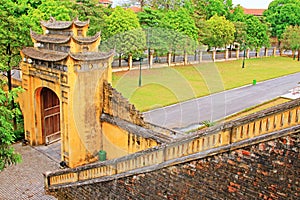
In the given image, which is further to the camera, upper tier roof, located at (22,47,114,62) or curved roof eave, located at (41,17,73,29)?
curved roof eave, located at (41,17,73,29)

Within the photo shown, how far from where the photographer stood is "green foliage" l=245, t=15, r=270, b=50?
154 feet

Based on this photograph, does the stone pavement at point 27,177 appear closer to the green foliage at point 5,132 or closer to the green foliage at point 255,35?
the green foliage at point 5,132

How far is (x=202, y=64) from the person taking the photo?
42312mm

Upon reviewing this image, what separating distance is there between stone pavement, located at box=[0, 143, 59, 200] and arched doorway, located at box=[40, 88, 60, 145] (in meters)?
0.97

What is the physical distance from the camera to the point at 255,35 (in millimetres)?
47562

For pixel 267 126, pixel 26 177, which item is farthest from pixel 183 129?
pixel 267 126

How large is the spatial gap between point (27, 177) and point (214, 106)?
14.0 metres

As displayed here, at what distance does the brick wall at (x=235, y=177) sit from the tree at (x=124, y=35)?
24237 mm

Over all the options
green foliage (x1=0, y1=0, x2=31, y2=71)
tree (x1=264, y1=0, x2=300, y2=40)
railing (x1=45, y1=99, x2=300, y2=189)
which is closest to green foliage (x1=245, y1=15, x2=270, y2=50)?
tree (x1=264, y1=0, x2=300, y2=40)

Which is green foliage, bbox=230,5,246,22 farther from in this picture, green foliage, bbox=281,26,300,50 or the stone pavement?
the stone pavement

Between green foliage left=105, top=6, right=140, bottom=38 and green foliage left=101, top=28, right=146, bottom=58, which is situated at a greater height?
green foliage left=105, top=6, right=140, bottom=38

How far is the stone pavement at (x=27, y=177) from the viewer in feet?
38.7

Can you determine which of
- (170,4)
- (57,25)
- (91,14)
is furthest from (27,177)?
(170,4)

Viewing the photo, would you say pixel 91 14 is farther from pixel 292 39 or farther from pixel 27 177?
pixel 292 39
